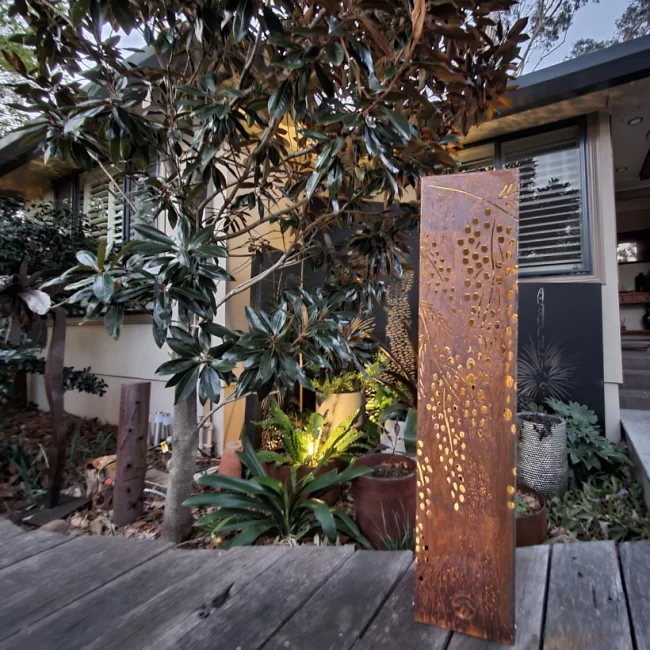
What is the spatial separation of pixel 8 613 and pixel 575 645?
1.51 metres

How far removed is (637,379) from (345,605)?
387cm

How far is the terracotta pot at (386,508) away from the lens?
2.01m

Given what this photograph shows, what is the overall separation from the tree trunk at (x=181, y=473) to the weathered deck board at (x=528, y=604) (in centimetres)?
139

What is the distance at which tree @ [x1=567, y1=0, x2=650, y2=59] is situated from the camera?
18.9ft

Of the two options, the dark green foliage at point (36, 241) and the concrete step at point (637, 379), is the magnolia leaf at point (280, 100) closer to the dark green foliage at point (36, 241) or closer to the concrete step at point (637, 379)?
the dark green foliage at point (36, 241)

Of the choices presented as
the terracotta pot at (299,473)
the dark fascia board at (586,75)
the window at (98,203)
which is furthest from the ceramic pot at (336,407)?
the window at (98,203)

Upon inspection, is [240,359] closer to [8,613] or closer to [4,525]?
[8,613]

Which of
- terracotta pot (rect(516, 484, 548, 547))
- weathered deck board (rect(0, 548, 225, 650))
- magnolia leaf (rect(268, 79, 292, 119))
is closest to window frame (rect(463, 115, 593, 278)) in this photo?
terracotta pot (rect(516, 484, 548, 547))

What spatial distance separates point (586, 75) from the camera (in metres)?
2.96

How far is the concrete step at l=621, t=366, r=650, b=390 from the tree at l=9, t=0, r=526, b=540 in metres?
2.92

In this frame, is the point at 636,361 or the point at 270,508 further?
the point at 636,361

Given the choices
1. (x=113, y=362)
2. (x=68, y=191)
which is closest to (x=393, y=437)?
→ (x=113, y=362)

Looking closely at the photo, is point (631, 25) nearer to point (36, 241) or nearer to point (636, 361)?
point (636, 361)

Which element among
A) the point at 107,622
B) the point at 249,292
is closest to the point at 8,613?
the point at 107,622
